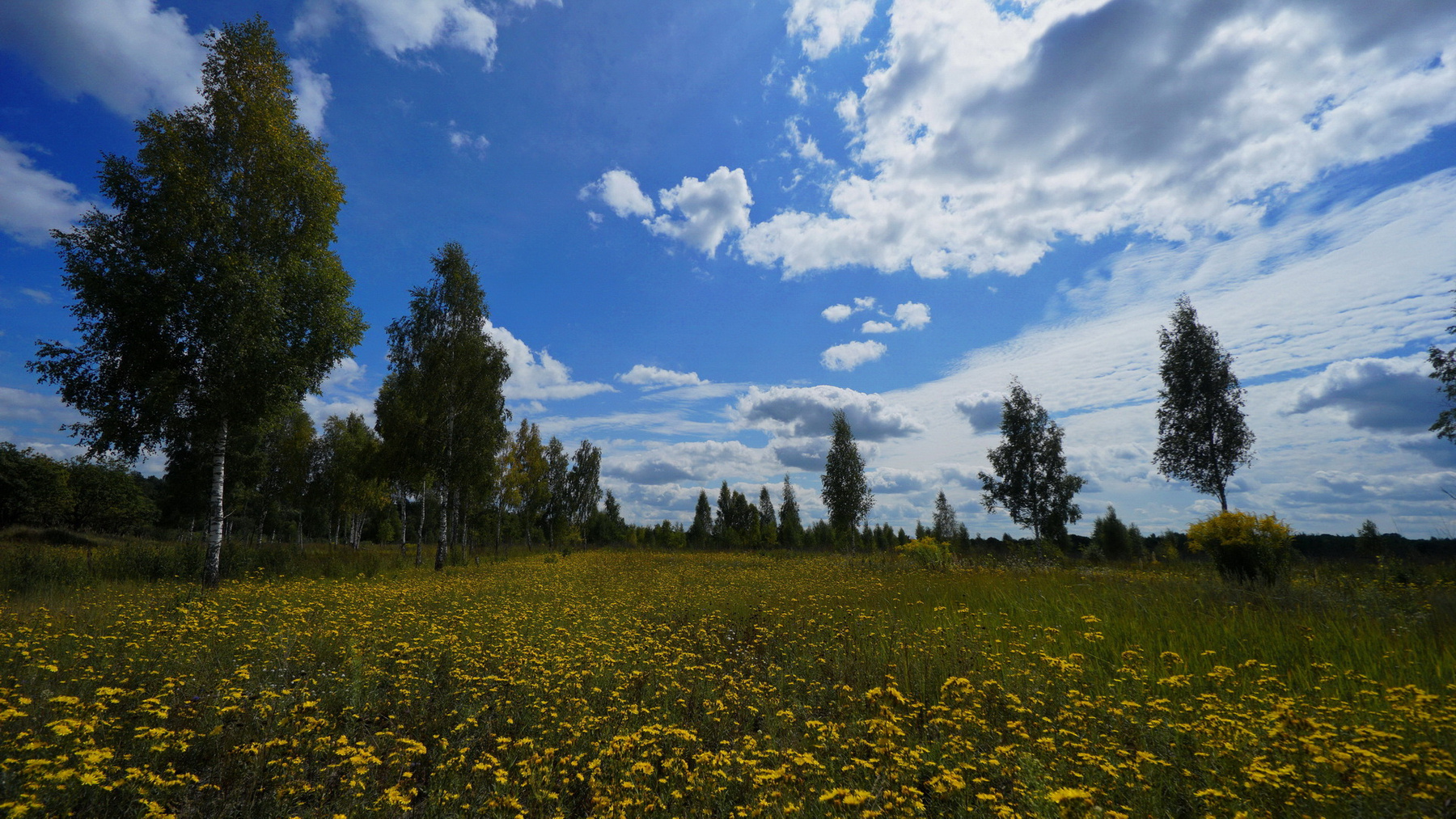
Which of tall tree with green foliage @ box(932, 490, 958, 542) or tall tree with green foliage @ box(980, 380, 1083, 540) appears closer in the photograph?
tall tree with green foliage @ box(980, 380, 1083, 540)

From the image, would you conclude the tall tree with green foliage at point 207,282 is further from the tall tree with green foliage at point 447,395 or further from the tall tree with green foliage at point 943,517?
the tall tree with green foliage at point 943,517

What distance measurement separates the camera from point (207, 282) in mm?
12828

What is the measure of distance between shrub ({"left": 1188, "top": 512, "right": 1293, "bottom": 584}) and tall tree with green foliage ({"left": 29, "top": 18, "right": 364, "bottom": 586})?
2366 centimetres

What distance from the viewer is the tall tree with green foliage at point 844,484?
36750 millimetres

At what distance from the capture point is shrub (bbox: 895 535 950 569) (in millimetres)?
19875

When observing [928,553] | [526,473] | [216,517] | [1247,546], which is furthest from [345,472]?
[1247,546]

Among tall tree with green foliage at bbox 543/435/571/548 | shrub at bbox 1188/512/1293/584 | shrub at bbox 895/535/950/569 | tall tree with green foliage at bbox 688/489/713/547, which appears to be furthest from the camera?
tall tree with green foliage at bbox 688/489/713/547

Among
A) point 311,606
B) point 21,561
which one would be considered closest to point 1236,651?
point 311,606

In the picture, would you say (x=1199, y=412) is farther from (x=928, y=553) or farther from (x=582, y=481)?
(x=582, y=481)

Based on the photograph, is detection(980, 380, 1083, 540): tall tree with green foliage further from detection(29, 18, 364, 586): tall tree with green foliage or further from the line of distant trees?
detection(29, 18, 364, 586): tall tree with green foliage

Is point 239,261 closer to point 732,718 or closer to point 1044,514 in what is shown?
point 732,718

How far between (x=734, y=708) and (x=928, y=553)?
1847 centimetres

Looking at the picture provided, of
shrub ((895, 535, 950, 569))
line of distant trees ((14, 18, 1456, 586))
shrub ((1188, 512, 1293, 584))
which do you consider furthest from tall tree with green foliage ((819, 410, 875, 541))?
shrub ((1188, 512, 1293, 584))

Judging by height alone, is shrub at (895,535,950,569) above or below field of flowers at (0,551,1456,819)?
below
